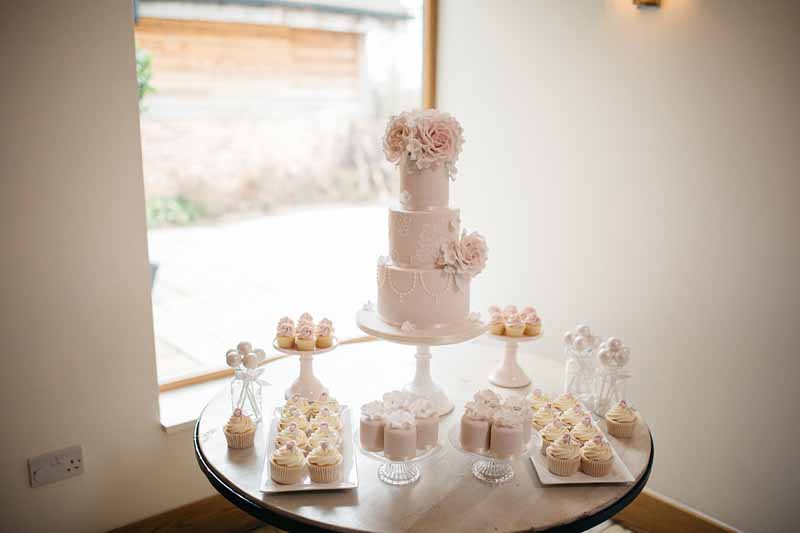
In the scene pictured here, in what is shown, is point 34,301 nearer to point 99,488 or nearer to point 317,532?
point 99,488

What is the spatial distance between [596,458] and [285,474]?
724 millimetres

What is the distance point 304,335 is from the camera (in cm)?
200

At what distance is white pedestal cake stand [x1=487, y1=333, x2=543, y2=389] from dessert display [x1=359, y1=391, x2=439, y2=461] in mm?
559

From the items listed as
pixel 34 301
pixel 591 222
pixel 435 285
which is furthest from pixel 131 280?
pixel 591 222

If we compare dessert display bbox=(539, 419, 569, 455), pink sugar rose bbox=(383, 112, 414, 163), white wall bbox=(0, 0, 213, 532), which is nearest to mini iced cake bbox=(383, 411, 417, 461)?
dessert display bbox=(539, 419, 569, 455)

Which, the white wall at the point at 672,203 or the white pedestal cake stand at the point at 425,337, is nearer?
the white pedestal cake stand at the point at 425,337

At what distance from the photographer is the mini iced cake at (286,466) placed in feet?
5.14

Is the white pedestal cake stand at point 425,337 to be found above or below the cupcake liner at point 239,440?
above

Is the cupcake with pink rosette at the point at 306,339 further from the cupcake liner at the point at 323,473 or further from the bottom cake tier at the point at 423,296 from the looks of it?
the cupcake liner at the point at 323,473

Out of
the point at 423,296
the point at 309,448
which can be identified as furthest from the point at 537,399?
the point at 309,448

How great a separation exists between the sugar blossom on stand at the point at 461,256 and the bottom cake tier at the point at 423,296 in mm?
19

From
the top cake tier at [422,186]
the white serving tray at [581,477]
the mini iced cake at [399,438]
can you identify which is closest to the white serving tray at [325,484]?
the mini iced cake at [399,438]

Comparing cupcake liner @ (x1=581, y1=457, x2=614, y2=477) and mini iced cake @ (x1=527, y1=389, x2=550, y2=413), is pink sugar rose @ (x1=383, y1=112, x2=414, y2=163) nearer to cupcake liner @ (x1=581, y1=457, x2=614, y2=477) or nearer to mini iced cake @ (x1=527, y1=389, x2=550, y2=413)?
mini iced cake @ (x1=527, y1=389, x2=550, y2=413)

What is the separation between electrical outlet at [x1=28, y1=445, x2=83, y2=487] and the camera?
2.20 meters
